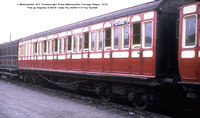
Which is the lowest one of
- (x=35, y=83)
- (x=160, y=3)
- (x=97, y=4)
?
(x=35, y=83)

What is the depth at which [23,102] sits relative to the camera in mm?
Result: 10469

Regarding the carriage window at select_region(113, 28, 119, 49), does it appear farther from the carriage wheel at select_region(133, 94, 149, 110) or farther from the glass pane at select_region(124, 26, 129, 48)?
the carriage wheel at select_region(133, 94, 149, 110)

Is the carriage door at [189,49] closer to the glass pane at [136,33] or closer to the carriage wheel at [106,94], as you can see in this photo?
the glass pane at [136,33]

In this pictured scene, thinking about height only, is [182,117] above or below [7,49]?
below

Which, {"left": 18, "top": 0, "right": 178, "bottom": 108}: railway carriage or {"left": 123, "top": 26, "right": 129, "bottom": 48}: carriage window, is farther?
{"left": 123, "top": 26, "right": 129, "bottom": 48}: carriage window

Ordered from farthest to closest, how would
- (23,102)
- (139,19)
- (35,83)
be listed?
(35,83)
(23,102)
(139,19)

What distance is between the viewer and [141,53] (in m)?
8.16

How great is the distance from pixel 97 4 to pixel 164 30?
16.6 ft

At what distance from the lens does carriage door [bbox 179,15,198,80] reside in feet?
21.9

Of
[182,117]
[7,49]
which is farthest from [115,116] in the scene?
[7,49]

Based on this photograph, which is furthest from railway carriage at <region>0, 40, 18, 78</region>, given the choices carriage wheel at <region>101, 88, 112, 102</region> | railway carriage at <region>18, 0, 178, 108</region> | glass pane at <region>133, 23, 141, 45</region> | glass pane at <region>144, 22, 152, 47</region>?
glass pane at <region>144, 22, 152, 47</region>

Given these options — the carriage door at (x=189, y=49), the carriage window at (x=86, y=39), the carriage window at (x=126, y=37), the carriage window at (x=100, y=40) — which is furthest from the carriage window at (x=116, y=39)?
the carriage door at (x=189, y=49)

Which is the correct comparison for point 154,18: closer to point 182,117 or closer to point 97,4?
point 182,117

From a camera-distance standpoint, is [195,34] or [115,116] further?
[115,116]
